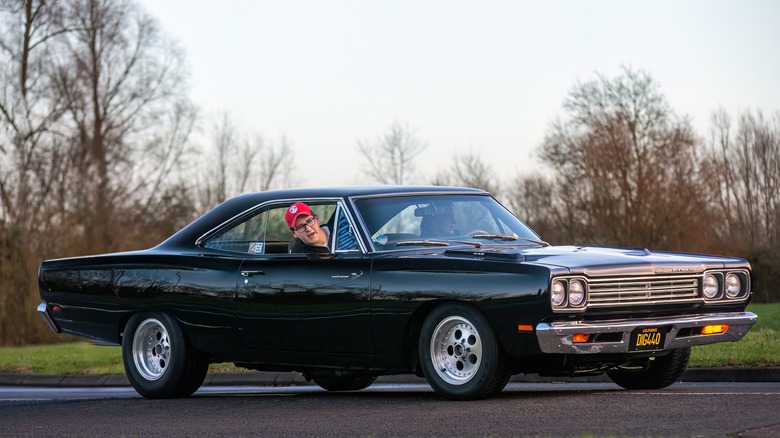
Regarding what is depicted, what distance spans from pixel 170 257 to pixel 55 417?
1.99m

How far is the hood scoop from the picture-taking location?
28.6ft

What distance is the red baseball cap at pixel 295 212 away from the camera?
33.6ft

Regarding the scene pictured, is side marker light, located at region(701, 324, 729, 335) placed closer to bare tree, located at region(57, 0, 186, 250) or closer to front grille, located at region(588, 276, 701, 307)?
front grille, located at region(588, 276, 701, 307)

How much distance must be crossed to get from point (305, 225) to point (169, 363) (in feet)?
5.66

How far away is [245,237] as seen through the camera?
10.7 metres

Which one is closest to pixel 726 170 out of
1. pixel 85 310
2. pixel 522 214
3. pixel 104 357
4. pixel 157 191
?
pixel 522 214

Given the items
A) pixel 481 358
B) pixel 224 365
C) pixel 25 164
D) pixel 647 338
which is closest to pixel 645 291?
pixel 647 338

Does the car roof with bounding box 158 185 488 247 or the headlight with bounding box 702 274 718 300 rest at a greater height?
the car roof with bounding box 158 185 488 247

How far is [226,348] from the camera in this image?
1040cm

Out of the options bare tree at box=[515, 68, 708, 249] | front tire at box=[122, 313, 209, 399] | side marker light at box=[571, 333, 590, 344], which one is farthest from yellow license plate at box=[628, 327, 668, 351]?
bare tree at box=[515, 68, 708, 249]

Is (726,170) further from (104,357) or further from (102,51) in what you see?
(104,357)

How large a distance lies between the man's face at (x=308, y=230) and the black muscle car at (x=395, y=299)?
91 millimetres

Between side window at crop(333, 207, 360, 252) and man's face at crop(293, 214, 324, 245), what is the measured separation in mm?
153

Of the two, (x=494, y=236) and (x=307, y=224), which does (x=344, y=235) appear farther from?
(x=494, y=236)
